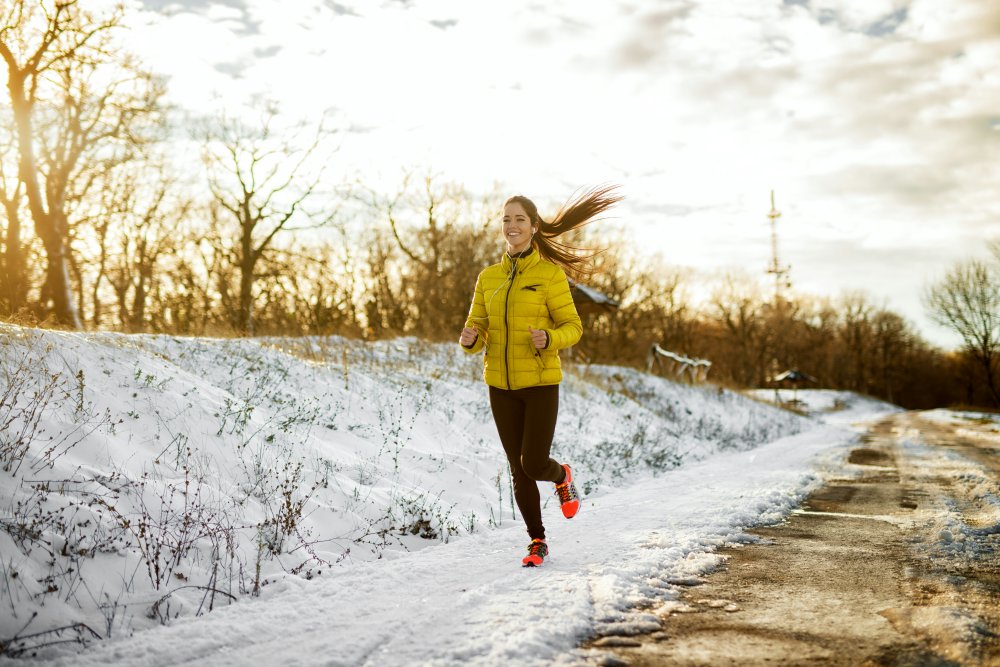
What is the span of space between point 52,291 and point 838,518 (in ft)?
59.5

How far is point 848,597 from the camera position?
338 centimetres

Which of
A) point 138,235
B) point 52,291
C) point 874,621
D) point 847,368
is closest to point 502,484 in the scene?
point 874,621

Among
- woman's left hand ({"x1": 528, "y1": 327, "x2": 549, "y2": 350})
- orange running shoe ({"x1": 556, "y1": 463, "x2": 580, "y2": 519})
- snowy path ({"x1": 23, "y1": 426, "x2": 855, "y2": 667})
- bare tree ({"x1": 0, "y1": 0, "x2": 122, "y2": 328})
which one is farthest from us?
bare tree ({"x1": 0, "y1": 0, "x2": 122, "y2": 328})

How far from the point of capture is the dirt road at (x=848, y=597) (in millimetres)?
2648

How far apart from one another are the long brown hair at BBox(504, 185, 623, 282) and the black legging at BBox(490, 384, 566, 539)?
1.11m

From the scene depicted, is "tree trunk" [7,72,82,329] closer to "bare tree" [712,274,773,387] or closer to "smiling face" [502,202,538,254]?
"smiling face" [502,202,538,254]

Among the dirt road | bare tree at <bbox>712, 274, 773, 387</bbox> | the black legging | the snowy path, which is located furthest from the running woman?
bare tree at <bbox>712, 274, 773, 387</bbox>

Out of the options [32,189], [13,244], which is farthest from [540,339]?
[13,244]

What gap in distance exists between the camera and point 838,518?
5.71 meters

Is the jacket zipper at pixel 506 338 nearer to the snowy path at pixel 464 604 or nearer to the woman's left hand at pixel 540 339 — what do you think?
the woman's left hand at pixel 540 339

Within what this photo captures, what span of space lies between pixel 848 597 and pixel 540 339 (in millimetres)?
2180

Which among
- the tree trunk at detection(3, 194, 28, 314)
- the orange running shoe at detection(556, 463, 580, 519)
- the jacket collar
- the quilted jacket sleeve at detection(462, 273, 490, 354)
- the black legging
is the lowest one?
the orange running shoe at detection(556, 463, 580, 519)

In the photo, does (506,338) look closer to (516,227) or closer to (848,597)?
(516,227)

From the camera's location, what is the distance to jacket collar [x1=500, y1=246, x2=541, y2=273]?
4.32m
